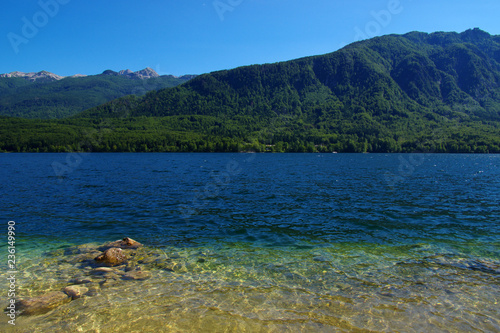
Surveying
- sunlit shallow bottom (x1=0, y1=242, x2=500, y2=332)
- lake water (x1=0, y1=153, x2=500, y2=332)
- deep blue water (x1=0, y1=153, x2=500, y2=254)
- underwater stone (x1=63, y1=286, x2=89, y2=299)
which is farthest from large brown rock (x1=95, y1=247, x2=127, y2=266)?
deep blue water (x1=0, y1=153, x2=500, y2=254)

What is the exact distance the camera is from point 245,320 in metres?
9.99

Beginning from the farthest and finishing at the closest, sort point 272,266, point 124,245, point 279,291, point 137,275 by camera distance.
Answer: point 124,245 → point 272,266 → point 137,275 → point 279,291

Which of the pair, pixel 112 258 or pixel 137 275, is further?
pixel 112 258

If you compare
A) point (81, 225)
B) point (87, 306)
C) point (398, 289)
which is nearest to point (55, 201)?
point (81, 225)

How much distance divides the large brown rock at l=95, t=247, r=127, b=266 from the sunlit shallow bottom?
83 cm

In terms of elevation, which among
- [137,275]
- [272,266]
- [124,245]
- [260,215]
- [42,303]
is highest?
[42,303]

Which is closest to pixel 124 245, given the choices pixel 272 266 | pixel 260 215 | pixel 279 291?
pixel 272 266

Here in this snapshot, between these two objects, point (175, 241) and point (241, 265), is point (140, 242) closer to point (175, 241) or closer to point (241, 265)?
point (175, 241)

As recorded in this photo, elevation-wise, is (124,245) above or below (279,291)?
above

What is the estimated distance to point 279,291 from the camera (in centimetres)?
1216

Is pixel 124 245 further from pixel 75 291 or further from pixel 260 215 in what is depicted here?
pixel 260 215

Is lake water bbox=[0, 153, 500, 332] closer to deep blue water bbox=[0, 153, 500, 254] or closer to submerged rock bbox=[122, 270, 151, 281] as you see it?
deep blue water bbox=[0, 153, 500, 254]

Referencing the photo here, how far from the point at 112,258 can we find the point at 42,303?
15.2ft

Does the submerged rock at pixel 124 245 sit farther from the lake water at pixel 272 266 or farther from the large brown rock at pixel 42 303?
the large brown rock at pixel 42 303
